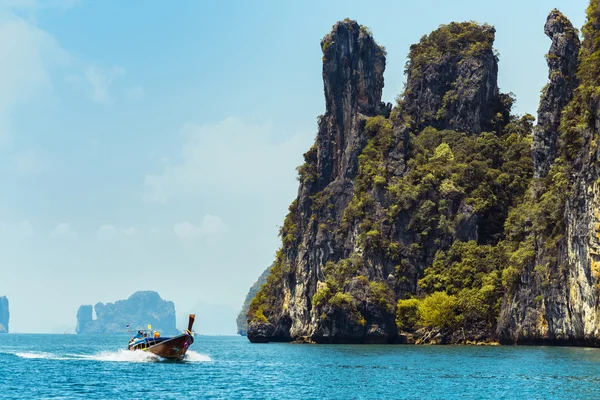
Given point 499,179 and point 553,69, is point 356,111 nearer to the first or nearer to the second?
point 499,179

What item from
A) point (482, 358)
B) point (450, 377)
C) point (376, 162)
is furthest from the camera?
point (376, 162)

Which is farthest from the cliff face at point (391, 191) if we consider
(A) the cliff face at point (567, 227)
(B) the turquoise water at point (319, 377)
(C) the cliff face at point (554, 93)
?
(B) the turquoise water at point (319, 377)

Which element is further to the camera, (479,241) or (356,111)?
(356,111)

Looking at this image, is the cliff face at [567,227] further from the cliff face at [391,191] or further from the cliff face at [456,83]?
the cliff face at [456,83]

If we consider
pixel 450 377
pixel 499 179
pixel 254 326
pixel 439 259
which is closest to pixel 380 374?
pixel 450 377

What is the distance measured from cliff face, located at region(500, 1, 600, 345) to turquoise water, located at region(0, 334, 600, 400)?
8861mm

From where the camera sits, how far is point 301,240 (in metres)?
131

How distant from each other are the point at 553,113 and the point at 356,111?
4216 cm

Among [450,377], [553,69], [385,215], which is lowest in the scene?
[450,377]

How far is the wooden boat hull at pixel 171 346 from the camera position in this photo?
62.5 m

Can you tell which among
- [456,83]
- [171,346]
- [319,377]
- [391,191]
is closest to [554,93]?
[391,191]

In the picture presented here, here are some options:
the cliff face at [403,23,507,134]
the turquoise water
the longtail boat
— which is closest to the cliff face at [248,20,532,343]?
the cliff face at [403,23,507,134]

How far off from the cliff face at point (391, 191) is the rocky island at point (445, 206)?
239 mm

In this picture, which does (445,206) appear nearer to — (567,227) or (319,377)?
(567,227)
